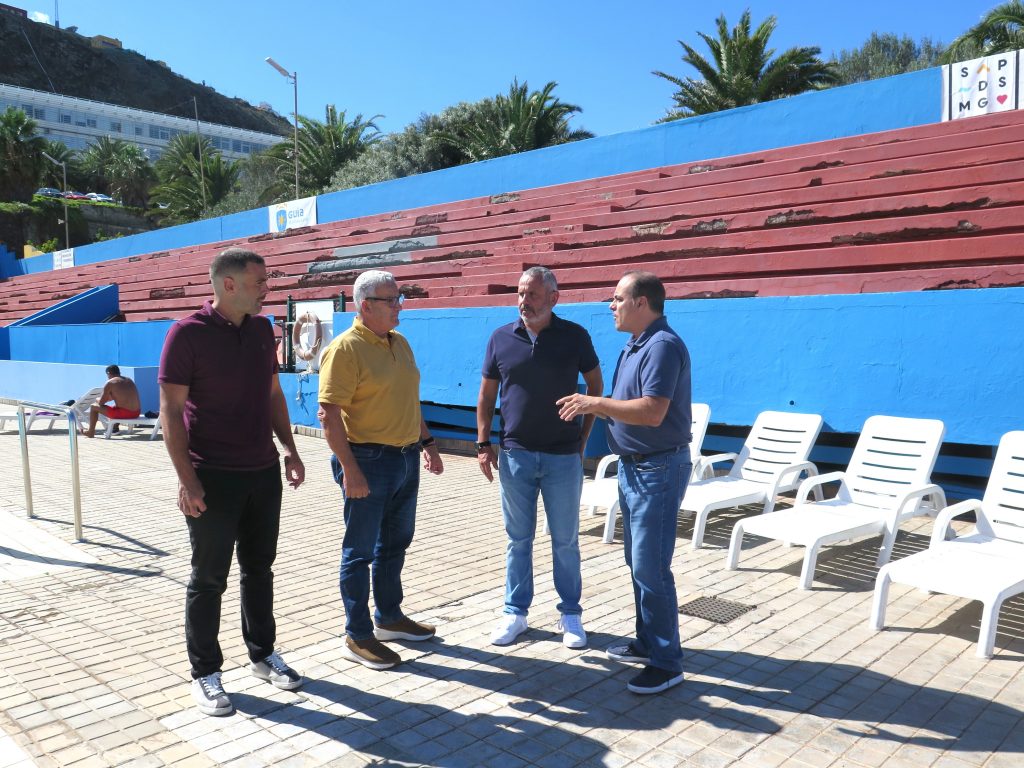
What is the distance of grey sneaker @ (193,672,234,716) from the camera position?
3012mm

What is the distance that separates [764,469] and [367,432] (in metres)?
3.70

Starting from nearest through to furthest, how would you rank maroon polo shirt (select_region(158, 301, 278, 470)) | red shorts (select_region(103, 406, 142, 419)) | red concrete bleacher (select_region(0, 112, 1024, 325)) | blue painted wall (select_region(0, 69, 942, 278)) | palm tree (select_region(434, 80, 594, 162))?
maroon polo shirt (select_region(158, 301, 278, 470)) < red concrete bleacher (select_region(0, 112, 1024, 325)) < blue painted wall (select_region(0, 69, 942, 278)) < red shorts (select_region(103, 406, 142, 419)) < palm tree (select_region(434, 80, 594, 162))

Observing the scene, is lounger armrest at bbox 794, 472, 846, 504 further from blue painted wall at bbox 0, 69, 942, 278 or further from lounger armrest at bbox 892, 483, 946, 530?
blue painted wall at bbox 0, 69, 942, 278

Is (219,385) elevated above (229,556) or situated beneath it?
elevated above

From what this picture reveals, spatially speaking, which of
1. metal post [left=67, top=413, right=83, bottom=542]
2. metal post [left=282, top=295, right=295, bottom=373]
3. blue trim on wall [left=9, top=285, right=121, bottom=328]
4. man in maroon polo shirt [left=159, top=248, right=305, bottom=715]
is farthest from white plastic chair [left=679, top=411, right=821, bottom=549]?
blue trim on wall [left=9, top=285, right=121, bottom=328]

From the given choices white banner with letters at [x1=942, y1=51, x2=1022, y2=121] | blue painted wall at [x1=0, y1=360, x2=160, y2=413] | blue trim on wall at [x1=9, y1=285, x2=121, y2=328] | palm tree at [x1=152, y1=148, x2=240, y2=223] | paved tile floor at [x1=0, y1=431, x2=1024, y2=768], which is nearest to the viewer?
paved tile floor at [x1=0, y1=431, x2=1024, y2=768]

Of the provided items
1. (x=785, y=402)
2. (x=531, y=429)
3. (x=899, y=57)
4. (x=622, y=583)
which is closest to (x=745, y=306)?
(x=785, y=402)

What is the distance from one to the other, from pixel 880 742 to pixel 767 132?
10.9 meters

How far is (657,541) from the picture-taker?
122 inches

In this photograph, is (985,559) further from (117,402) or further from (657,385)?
(117,402)

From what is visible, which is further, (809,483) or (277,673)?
(809,483)

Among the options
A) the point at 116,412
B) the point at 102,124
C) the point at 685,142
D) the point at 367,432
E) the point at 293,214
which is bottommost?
the point at 116,412

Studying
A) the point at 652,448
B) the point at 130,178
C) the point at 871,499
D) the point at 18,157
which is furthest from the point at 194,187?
the point at 652,448

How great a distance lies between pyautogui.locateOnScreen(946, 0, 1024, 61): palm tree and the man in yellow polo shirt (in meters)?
24.2
